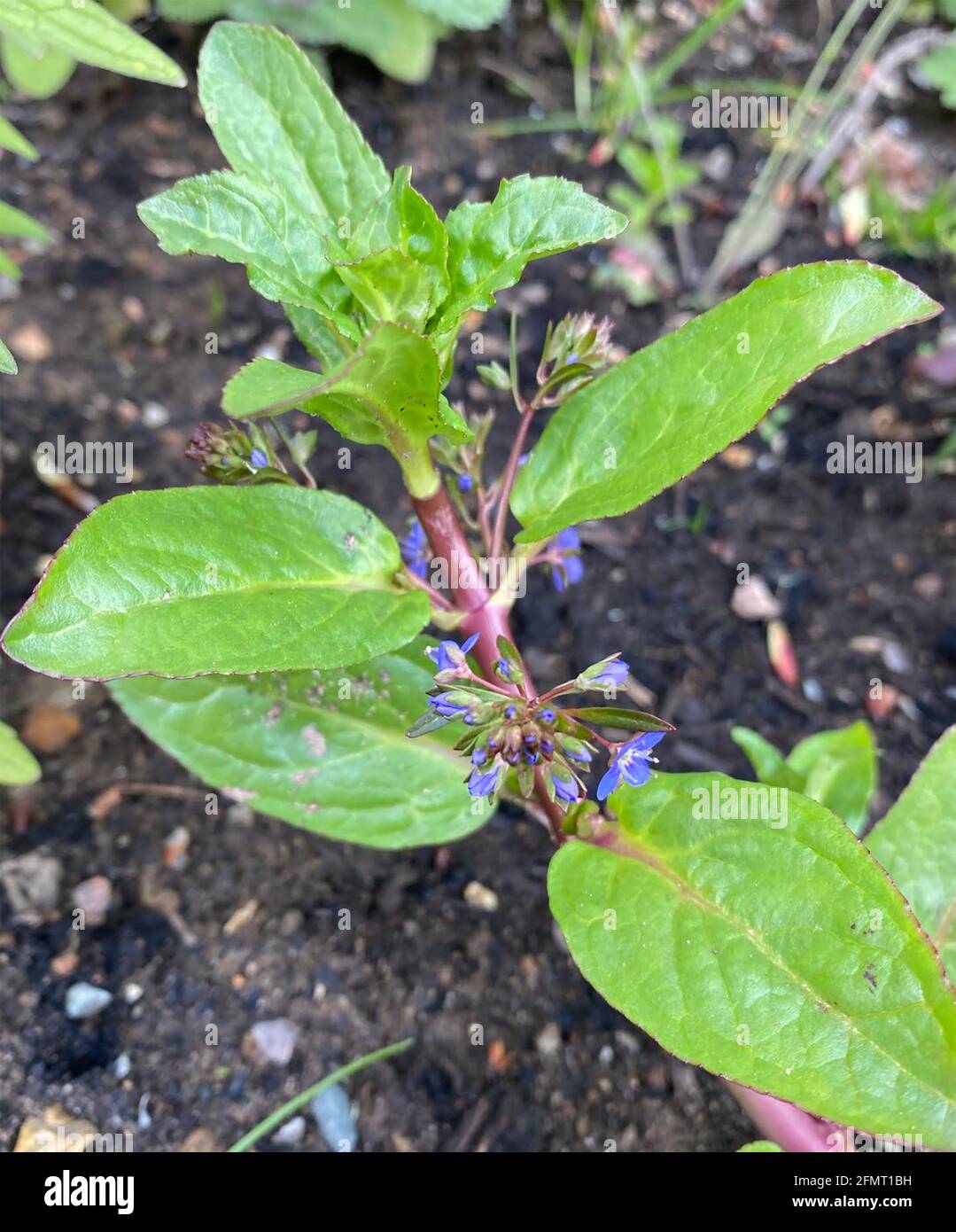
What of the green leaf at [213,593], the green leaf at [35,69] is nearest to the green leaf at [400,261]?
the green leaf at [213,593]

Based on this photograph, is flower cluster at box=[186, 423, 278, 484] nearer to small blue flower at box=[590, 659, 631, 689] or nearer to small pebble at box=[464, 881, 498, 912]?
small blue flower at box=[590, 659, 631, 689]

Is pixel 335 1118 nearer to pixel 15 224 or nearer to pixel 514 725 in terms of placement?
pixel 514 725

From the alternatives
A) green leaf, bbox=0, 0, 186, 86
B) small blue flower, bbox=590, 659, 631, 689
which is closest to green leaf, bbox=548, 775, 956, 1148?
small blue flower, bbox=590, 659, 631, 689

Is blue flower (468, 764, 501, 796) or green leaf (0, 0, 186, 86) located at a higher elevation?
green leaf (0, 0, 186, 86)

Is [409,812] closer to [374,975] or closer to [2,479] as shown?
[374,975]

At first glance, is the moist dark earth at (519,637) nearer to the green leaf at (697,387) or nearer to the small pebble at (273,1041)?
the small pebble at (273,1041)

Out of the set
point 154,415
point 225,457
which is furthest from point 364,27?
point 225,457
